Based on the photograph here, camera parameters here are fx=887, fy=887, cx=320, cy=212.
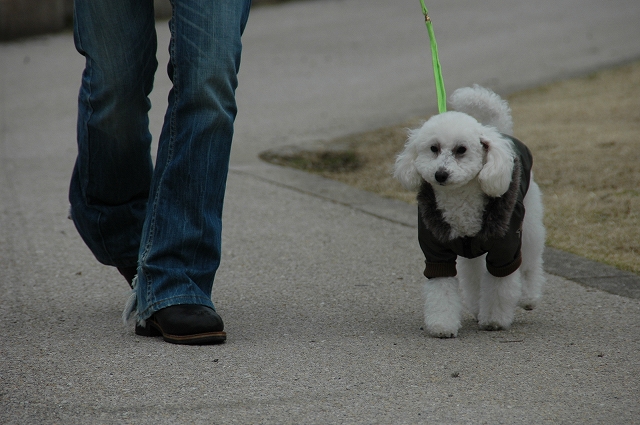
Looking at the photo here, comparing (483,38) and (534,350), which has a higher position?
(534,350)

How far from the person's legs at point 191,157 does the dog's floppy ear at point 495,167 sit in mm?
900

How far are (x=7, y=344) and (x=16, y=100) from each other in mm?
5893

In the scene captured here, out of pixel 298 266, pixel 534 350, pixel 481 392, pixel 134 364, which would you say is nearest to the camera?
pixel 481 392

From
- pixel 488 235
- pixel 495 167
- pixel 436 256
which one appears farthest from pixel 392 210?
pixel 495 167

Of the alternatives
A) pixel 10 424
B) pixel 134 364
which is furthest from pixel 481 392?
pixel 10 424

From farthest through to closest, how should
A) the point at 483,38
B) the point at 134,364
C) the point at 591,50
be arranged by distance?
1. the point at 483,38
2. the point at 591,50
3. the point at 134,364

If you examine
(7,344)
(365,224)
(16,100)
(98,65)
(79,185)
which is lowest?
(16,100)

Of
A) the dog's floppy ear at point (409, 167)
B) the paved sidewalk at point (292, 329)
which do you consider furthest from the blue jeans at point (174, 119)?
the dog's floppy ear at point (409, 167)

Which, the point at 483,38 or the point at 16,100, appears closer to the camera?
the point at 16,100

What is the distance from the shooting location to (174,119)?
305cm

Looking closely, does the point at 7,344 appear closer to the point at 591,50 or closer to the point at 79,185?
the point at 79,185

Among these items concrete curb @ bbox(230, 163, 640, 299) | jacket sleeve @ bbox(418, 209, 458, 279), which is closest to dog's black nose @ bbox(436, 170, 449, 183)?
jacket sleeve @ bbox(418, 209, 458, 279)

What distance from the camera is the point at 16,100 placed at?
333 inches

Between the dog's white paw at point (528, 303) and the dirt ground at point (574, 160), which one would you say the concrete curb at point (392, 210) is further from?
the dog's white paw at point (528, 303)
